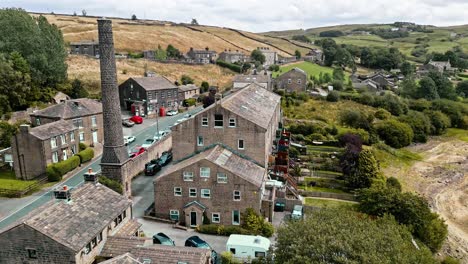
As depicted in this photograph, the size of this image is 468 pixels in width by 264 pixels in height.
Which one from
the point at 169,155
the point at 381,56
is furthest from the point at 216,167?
the point at 381,56

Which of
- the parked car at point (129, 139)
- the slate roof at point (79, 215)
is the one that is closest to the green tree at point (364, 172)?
the slate roof at point (79, 215)

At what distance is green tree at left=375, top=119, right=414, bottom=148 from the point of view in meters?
75.2

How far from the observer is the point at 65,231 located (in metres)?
25.3

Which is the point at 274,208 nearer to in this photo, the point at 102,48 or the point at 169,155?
the point at 169,155

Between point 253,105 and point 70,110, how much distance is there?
27223 mm

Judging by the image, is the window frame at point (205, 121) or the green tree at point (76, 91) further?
the green tree at point (76, 91)

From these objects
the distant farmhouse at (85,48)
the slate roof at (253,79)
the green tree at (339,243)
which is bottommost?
the green tree at (339,243)

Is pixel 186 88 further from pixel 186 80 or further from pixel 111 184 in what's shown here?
pixel 111 184

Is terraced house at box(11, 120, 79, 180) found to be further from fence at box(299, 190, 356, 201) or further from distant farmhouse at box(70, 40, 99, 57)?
distant farmhouse at box(70, 40, 99, 57)

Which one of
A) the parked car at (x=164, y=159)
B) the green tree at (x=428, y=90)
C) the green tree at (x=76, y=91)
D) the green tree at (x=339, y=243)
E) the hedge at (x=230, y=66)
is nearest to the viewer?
the green tree at (x=339, y=243)

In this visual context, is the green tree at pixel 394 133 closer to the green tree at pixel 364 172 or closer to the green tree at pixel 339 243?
the green tree at pixel 364 172

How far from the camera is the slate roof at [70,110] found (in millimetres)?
55656

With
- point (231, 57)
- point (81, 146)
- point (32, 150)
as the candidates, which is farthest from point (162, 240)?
point (231, 57)

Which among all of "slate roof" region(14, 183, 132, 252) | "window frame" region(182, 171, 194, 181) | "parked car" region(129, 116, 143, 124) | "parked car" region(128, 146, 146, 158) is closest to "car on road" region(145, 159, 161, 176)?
"parked car" region(128, 146, 146, 158)
